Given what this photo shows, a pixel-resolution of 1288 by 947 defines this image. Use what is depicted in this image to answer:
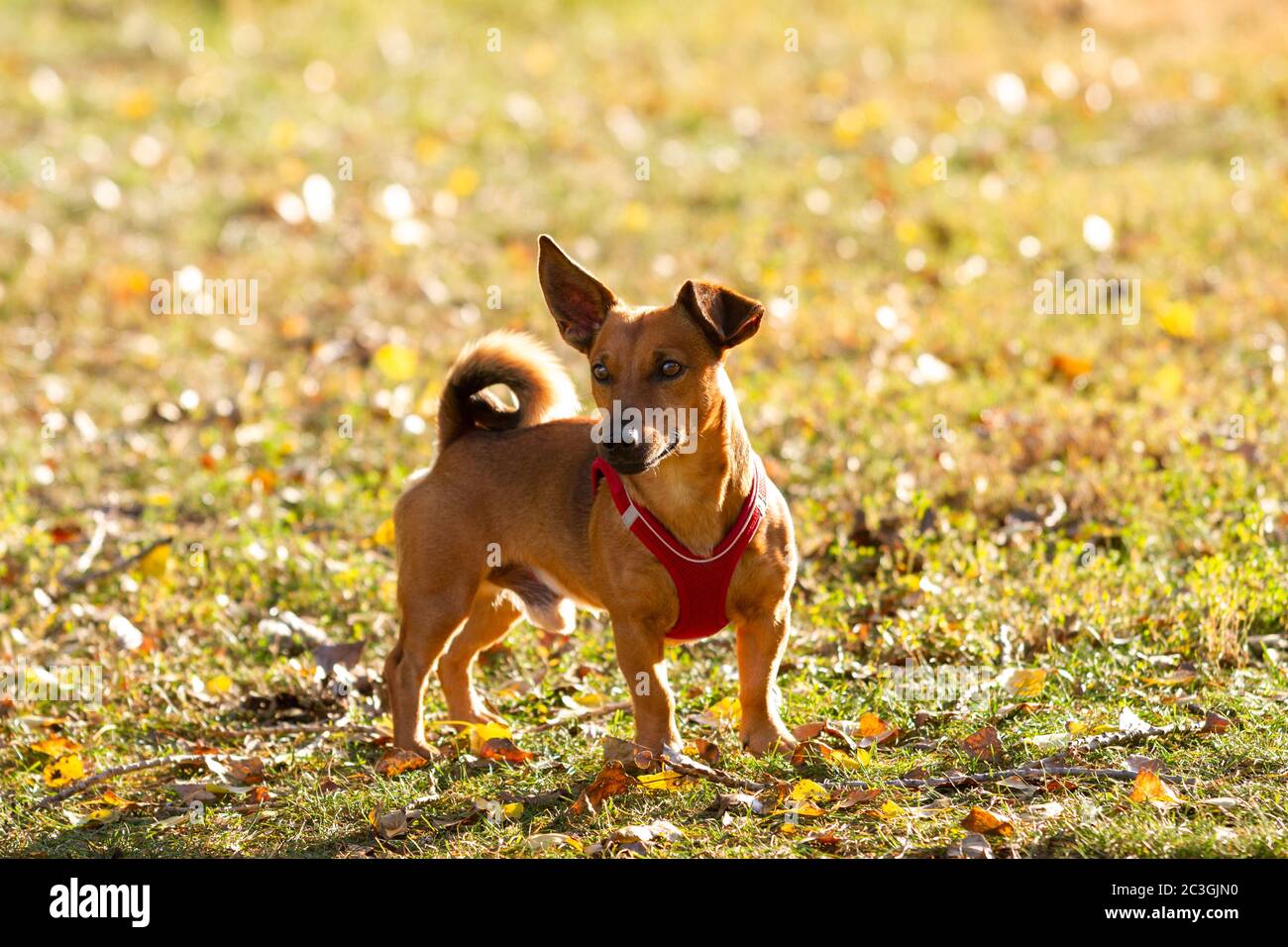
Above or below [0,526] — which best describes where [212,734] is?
below

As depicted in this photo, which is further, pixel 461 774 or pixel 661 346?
pixel 461 774

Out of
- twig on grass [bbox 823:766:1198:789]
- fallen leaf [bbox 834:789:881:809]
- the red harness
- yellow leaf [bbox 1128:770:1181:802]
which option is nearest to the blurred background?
the red harness

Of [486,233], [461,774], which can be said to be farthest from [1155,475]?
[486,233]

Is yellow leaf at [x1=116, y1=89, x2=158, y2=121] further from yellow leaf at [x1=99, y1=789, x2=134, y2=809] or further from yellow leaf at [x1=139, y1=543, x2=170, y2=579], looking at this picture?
yellow leaf at [x1=99, y1=789, x2=134, y2=809]

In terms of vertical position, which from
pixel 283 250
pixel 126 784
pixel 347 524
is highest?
pixel 283 250

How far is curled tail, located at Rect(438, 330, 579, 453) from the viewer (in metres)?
5.51

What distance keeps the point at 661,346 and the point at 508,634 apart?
6.49 feet

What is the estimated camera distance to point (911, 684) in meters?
5.51

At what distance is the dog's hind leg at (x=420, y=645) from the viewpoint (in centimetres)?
541

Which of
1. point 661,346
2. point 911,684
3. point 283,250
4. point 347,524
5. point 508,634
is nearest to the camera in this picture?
point 661,346

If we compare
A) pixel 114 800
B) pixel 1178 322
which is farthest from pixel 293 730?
pixel 1178 322

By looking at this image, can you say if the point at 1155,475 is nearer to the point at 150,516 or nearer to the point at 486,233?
the point at 150,516

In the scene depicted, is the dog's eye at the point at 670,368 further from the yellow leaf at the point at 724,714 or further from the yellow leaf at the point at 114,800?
the yellow leaf at the point at 114,800

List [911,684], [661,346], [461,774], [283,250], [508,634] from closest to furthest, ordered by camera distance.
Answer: [661,346] → [461,774] → [911,684] → [508,634] → [283,250]
